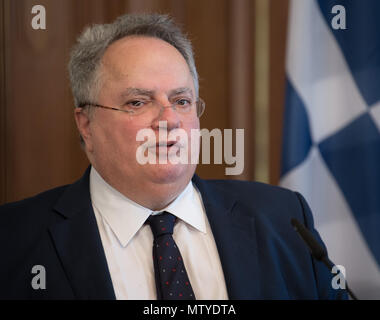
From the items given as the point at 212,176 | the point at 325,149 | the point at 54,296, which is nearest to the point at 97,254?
the point at 54,296

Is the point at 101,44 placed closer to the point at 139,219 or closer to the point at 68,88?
the point at 68,88

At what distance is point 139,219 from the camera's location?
4.47 ft

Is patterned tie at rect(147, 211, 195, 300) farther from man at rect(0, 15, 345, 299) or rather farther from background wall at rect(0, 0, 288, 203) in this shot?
background wall at rect(0, 0, 288, 203)

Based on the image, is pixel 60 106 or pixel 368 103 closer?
pixel 60 106

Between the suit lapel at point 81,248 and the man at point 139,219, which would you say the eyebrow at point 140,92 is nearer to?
the man at point 139,219

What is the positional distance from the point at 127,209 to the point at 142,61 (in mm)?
426

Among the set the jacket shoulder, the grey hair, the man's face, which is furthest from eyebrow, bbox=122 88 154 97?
the jacket shoulder

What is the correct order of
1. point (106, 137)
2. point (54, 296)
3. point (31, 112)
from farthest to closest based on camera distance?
point (31, 112) → point (106, 137) → point (54, 296)

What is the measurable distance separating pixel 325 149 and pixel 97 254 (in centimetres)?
97

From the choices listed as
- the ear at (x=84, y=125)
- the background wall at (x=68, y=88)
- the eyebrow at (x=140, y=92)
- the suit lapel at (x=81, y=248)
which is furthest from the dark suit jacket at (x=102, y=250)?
the eyebrow at (x=140, y=92)

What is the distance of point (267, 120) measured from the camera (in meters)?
1.80

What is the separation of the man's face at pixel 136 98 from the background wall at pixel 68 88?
30 centimetres
